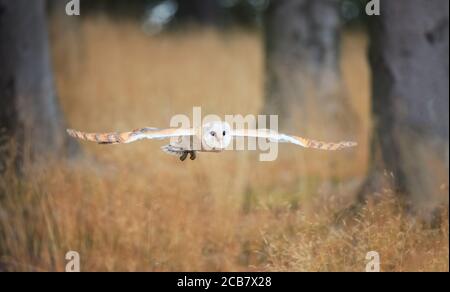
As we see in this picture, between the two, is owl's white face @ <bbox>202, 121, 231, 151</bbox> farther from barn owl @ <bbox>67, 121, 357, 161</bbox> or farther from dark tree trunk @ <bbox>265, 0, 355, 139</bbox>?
dark tree trunk @ <bbox>265, 0, 355, 139</bbox>

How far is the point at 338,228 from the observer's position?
3932mm

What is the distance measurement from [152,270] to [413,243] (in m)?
1.46

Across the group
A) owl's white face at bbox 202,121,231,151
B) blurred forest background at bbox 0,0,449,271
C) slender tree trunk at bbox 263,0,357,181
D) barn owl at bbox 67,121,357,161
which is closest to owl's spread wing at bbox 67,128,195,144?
barn owl at bbox 67,121,357,161

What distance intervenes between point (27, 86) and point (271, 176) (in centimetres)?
207

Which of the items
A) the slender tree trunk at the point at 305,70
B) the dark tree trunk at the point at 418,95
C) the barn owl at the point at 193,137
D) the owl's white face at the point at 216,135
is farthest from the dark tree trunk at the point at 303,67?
the owl's white face at the point at 216,135

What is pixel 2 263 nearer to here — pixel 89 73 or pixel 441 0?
pixel 441 0

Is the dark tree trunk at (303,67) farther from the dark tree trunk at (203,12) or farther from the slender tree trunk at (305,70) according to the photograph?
the dark tree trunk at (203,12)

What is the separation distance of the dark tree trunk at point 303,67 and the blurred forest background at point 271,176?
13 millimetres

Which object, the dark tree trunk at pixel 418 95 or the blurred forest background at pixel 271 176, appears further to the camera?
the dark tree trunk at pixel 418 95

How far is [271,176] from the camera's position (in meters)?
5.94

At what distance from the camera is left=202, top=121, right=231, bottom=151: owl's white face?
2719 millimetres

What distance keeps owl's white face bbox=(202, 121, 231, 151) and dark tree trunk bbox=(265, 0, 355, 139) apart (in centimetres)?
385

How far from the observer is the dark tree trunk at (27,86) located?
490cm
